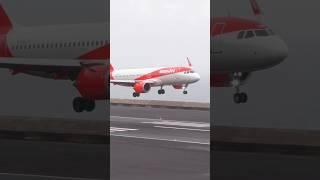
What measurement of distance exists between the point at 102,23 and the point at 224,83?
6446 mm

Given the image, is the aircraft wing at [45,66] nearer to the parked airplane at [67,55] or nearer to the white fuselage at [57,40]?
the parked airplane at [67,55]

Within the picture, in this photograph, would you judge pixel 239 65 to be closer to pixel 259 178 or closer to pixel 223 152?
pixel 223 152

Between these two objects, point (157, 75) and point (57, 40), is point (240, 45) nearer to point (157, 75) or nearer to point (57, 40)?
point (57, 40)

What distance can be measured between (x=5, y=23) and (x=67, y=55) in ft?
23.7

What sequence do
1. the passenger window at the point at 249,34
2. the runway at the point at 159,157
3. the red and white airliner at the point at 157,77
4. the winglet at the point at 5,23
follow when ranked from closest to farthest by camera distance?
the runway at the point at 159,157 < the passenger window at the point at 249,34 < the winglet at the point at 5,23 < the red and white airliner at the point at 157,77

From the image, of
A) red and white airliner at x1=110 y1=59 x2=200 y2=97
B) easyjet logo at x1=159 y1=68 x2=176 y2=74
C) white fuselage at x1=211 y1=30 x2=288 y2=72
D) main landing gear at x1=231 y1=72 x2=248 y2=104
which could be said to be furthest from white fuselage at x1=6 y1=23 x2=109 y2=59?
easyjet logo at x1=159 y1=68 x2=176 y2=74

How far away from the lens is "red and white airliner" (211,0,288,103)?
798 inches

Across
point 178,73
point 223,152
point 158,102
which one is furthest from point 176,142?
point 158,102

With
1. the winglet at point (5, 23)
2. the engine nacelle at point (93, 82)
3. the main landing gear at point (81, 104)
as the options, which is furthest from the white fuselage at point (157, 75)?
the engine nacelle at point (93, 82)

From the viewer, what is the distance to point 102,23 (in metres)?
21.9

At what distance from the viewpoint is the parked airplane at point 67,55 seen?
2014 cm

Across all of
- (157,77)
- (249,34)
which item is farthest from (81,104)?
(157,77)

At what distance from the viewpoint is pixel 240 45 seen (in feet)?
70.5

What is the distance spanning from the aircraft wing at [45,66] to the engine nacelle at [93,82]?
1607 mm
